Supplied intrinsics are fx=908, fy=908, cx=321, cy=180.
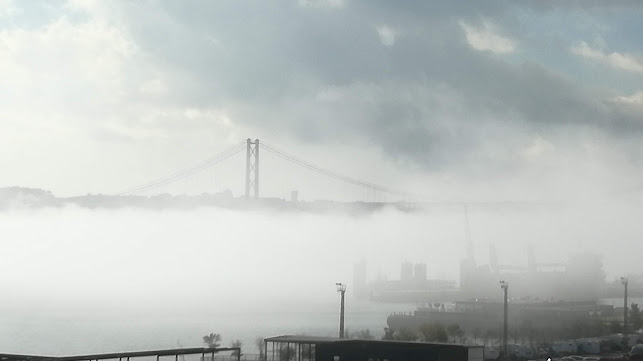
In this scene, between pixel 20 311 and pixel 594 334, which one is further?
pixel 20 311

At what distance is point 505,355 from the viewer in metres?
53.1

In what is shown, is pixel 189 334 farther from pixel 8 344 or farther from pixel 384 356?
pixel 384 356

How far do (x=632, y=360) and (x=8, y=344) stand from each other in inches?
2895

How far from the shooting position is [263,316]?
163m

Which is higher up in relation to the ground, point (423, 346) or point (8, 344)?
point (423, 346)

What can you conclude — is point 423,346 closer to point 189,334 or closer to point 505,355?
point 505,355

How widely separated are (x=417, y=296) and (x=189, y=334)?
97.7m

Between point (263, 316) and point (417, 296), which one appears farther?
point (417, 296)

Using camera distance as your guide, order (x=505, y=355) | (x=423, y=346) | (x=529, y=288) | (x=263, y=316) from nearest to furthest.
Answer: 1. (x=423, y=346)
2. (x=505, y=355)
3. (x=263, y=316)
4. (x=529, y=288)

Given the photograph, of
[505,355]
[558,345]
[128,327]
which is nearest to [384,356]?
[505,355]

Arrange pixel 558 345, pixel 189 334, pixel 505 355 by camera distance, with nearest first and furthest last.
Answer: pixel 505 355 → pixel 558 345 → pixel 189 334

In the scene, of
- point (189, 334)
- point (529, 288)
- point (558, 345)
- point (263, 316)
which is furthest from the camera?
point (529, 288)

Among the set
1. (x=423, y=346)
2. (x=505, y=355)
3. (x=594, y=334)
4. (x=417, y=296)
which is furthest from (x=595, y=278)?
(x=423, y=346)

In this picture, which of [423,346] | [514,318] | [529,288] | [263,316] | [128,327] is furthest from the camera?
[529,288]
